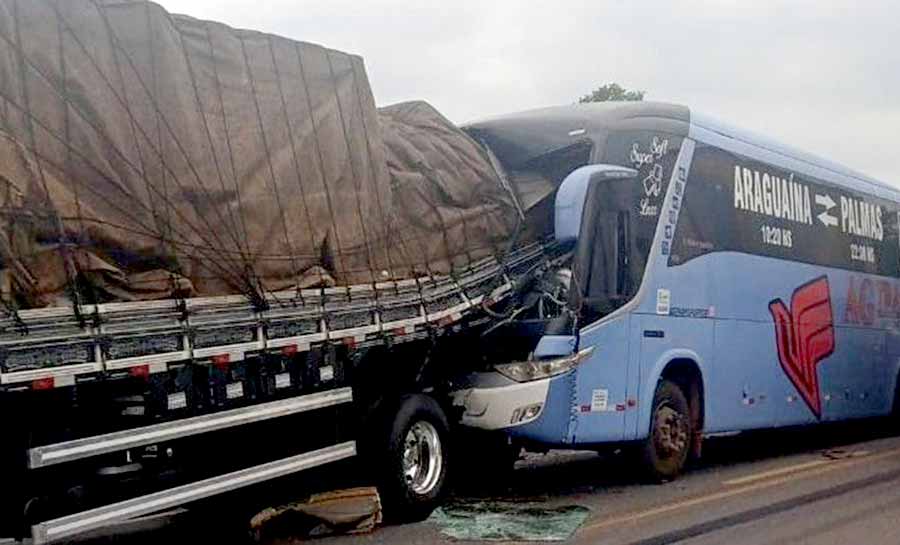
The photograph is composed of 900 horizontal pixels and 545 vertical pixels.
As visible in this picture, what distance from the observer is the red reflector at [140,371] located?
7289mm

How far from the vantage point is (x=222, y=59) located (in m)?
8.58

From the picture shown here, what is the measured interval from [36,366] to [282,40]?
11.0 ft

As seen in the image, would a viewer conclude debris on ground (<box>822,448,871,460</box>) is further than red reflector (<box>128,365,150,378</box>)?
Yes

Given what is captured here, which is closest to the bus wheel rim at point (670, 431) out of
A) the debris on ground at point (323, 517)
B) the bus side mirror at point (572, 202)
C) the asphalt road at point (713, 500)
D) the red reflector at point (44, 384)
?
the asphalt road at point (713, 500)

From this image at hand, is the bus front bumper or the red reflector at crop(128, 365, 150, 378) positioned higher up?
the red reflector at crop(128, 365, 150, 378)

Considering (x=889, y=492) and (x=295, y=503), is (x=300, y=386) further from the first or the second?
(x=889, y=492)

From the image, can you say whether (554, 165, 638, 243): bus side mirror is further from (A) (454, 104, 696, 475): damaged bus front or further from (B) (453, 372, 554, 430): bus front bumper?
(B) (453, 372, 554, 430): bus front bumper

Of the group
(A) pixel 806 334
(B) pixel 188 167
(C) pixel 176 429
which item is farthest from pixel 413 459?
(A) pixel 806 334

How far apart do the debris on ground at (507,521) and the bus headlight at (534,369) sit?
1.05 meters

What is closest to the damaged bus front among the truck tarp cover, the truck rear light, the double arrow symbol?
the truck tarp cover

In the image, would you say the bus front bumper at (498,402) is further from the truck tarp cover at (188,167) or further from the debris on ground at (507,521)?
the truck tarp cover at (188,167)

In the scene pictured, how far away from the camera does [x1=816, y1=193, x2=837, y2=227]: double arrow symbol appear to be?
618 inches

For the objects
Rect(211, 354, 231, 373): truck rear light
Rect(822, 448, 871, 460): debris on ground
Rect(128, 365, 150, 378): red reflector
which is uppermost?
Rect(211, 354, 231, 373): truck rear light

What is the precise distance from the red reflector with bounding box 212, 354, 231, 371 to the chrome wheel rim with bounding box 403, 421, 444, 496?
2.15m
